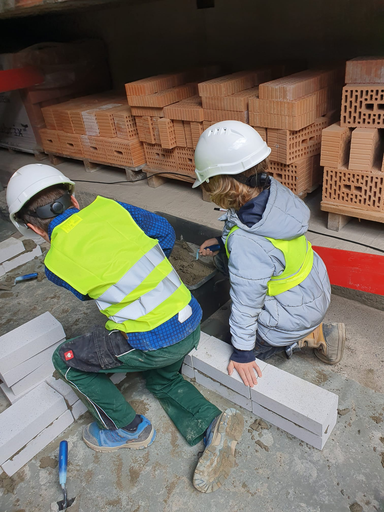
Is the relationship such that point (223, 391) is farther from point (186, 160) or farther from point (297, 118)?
point (186, 160)

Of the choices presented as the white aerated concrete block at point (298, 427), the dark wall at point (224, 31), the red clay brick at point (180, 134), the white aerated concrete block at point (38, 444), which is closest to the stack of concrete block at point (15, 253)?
the red clay brick at point (180, 134)

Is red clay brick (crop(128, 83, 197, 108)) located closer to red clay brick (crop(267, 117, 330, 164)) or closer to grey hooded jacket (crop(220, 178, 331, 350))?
red clay brick (crop(267, 117, 330, 164))

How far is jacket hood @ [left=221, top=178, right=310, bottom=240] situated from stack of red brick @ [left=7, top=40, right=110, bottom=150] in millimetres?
5380

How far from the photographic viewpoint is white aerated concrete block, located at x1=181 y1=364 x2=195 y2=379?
8.48ft

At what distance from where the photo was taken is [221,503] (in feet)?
6.29

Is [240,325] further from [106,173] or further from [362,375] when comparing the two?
[106,173]

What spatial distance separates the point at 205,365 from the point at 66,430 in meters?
0.95

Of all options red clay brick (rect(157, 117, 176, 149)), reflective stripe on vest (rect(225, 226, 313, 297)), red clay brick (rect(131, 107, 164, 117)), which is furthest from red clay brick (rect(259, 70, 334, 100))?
reflective stripe on vest (rect(225, 226, 313, 297))

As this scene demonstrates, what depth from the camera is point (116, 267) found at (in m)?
1.82

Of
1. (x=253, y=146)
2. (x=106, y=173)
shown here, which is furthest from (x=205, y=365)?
(x=106, y=173)

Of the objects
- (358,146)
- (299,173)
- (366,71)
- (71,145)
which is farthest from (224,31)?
(358,146)

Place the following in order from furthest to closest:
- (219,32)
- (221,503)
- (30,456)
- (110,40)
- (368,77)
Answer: (110,40)
(219,32)
(368,77)
(30,456)
(221,503)

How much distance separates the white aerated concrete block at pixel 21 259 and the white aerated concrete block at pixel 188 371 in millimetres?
2517

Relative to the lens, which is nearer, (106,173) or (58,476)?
(58,476)
